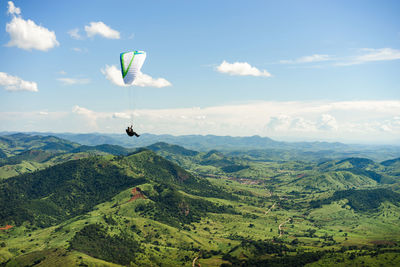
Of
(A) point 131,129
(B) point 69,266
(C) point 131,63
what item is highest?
(C) point 131,63

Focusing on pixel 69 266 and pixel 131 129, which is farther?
pixel 69 266

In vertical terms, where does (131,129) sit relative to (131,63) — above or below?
below

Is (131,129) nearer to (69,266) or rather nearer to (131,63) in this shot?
(131,63)

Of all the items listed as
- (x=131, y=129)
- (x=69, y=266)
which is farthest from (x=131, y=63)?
(x=69, y=266)
